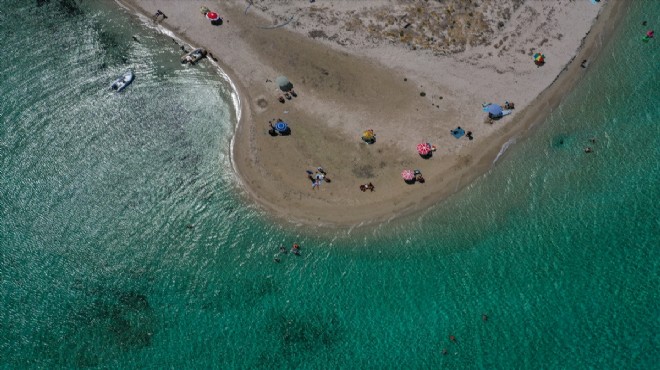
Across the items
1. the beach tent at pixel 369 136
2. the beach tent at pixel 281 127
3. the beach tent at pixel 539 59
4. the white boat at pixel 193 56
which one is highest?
the beach tent at pixel 539 59

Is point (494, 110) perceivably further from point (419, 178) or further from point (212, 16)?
point (212, 16)

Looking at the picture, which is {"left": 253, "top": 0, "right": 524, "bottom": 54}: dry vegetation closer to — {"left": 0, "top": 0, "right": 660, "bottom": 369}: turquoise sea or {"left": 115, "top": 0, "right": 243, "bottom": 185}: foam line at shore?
{"left": 115, "top": 0, "right": 243, "bottom": 185}: foam line at shore

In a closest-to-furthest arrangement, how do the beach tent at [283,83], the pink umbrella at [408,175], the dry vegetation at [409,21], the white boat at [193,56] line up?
the pink umbrella at [408,175] < the beach tent at [283,83] < the dry vegetation at [409,21] < the white boat at [193,56]

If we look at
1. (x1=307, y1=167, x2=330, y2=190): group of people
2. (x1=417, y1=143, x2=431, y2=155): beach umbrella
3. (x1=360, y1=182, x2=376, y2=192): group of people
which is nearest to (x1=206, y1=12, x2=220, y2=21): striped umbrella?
(x1=307, y1=167, x2=330, y2=190): group of people

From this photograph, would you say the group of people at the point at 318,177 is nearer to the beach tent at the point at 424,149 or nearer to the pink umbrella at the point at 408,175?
the pink umbrella at the point at 408,175

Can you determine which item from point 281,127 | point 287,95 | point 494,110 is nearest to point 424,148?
point 494,110

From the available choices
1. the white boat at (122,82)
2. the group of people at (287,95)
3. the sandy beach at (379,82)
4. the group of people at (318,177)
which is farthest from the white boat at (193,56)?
the group of people at (318,177)
